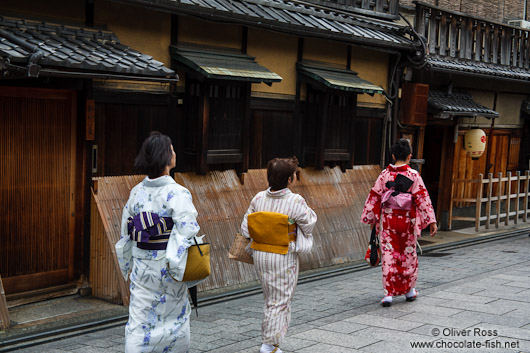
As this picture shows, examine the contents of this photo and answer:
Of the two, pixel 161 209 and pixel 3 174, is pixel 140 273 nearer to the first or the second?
pixel 161 209

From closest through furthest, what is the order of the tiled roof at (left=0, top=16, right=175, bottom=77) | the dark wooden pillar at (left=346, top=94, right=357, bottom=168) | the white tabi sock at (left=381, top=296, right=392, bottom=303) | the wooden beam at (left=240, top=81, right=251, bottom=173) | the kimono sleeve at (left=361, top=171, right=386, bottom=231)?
the tiled roof at (left=0, top=16, right=175, bottom=77) < the white tabi sock at (left=381, top=296, right=392, bottom=303) < the kimono sleeve at (left=361, top=171, right=386, bottom=231) < the wooden beam at (left=240, top=81, right=251, bottom=173) < the dark wooden pillar at (left=346, top=94, right=357, bottom=168)

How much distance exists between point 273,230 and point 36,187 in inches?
132

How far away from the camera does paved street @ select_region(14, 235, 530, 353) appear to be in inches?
266

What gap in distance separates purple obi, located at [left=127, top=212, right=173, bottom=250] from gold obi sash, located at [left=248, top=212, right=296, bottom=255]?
4.41 ft

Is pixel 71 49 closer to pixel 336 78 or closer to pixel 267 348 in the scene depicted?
pixel 267 348

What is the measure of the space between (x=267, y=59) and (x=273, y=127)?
3.74 feet

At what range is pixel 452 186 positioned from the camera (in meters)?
16.0

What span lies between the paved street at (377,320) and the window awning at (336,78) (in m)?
3.22

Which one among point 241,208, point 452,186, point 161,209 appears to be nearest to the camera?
point 161,209

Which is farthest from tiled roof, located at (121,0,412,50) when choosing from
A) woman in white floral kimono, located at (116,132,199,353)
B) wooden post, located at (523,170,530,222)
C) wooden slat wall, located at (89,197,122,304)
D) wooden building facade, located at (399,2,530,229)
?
wooden post, located at (523,170,530,222)

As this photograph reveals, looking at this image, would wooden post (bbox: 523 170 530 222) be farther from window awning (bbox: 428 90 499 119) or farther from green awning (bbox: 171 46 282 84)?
green awning (bbox: 171 46 282 84)

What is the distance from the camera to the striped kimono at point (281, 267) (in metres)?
6.47

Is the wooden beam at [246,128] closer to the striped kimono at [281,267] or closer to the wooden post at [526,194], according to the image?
the striped kimono at [281,267]

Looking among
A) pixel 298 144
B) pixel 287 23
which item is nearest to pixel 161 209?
pixel 287 23
